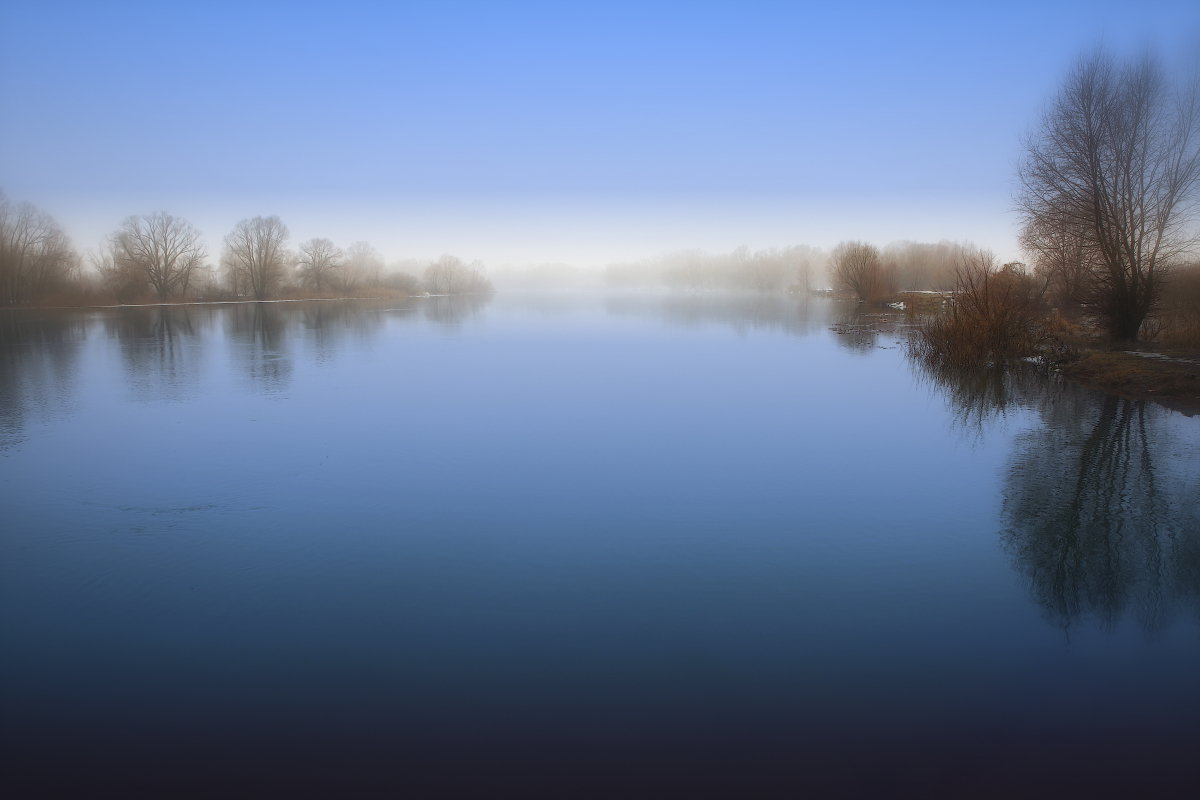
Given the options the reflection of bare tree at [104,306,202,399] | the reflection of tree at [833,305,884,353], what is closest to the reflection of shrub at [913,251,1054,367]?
the reflection of tree at [833,305,884,353]

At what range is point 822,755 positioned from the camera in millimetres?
3027

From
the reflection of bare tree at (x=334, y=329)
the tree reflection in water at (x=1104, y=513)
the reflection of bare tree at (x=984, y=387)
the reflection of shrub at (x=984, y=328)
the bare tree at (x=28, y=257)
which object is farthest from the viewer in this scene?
the bare tree at (x=28, y=257)

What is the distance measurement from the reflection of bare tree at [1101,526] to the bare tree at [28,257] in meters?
51.3

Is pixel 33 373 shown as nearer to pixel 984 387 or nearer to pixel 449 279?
pixel 984 387

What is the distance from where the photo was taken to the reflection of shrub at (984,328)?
14.7 m

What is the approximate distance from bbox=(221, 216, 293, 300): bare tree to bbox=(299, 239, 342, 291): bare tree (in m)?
3.25

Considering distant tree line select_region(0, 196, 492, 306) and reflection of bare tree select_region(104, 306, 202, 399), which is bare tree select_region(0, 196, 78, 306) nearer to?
distant tree line select_region(0, 196, 492, 306)


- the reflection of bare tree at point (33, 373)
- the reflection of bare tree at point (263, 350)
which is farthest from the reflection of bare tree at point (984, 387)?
the reflection of bare tree at point (33, 373)

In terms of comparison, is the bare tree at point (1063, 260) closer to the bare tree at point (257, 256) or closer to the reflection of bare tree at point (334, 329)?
the reflection of bare tree at point (334, 329)

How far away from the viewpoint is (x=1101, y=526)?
5727 millimetres

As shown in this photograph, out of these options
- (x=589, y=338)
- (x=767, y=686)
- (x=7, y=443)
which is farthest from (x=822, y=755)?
(x=589, y=338)

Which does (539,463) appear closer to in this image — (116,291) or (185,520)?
(185,520)

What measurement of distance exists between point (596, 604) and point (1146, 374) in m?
12.1

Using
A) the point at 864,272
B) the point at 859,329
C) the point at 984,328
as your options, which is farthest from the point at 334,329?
the point at 864,272
